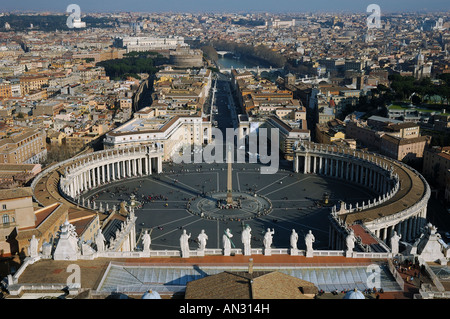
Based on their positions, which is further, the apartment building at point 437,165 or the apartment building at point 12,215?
the apartment building at point 437,165

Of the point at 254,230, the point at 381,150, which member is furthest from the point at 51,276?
the point at 381,150

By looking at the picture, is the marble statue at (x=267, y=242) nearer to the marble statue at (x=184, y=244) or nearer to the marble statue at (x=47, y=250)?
the marble statue at (x=184, y=244)

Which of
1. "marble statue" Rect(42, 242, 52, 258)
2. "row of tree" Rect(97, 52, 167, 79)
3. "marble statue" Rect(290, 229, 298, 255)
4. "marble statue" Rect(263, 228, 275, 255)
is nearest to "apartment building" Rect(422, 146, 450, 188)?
"marble statue" Rect(290, 229, 298, 255)

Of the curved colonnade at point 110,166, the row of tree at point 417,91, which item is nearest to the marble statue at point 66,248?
the curved colonnade at point 110,166

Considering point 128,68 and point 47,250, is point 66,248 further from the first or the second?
point 128,68

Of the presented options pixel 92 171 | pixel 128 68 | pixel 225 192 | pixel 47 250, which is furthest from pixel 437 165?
pixel 128 68

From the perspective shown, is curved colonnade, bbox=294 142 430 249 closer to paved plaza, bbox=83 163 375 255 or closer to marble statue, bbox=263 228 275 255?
paved plaza, bbox=83 163 375 255
